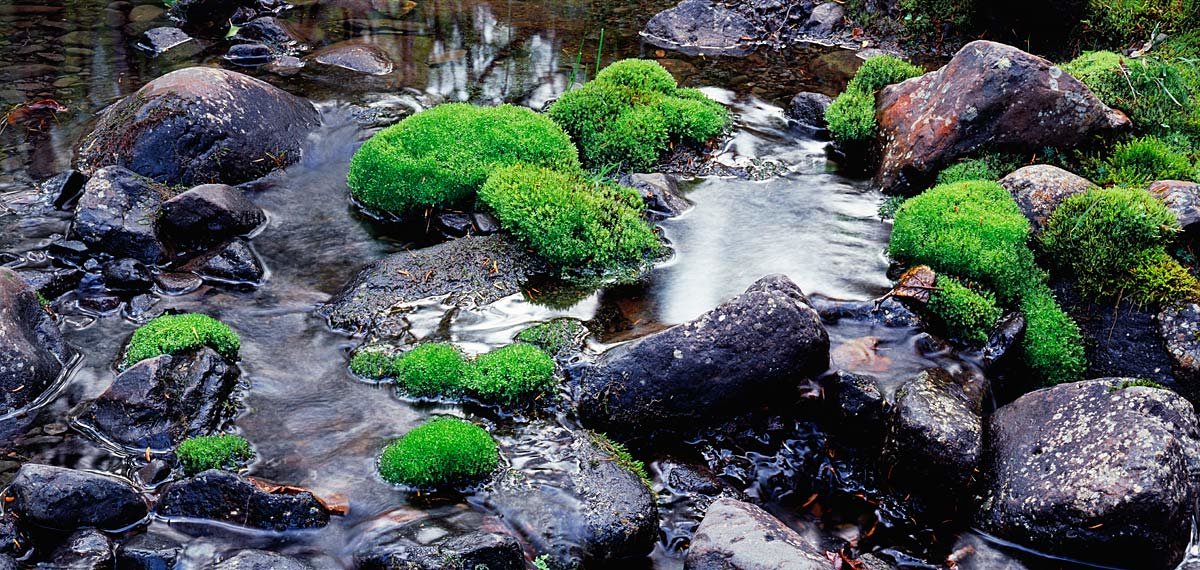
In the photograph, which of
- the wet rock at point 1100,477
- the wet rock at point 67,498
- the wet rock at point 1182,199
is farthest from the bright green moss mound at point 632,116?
the wet rock at point 67,498

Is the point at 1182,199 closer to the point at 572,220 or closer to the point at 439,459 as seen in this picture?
the point at 572,220

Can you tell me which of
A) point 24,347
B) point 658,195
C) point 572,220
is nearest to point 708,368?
point 572,220

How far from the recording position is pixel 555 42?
16.5m

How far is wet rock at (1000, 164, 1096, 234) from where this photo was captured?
30.0 feet

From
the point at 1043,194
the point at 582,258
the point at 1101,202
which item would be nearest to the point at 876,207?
the point at 1043,194

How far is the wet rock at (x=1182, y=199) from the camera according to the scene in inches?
330

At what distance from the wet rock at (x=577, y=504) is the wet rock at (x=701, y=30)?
11.3m

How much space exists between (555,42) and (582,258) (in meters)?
8.02

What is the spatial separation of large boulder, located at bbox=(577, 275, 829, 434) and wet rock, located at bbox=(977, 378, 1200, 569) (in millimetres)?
1786

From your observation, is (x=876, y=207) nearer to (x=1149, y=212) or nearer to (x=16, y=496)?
(x=1149, y=212)

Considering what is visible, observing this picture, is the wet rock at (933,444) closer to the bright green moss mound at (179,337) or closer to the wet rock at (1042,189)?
the wet rock at (1042,189)

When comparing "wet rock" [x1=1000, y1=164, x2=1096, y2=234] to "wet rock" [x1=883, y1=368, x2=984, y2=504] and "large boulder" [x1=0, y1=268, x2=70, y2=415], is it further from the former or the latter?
"large boulder" [x1=0, y1=268, x2=70, y2=415]

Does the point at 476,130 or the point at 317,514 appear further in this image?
the point at 476,130

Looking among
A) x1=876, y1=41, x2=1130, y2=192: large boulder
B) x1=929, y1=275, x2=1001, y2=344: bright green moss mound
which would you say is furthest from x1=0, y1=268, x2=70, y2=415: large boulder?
x1=876, y1=41, x2=1130, y2=192: large boulder
